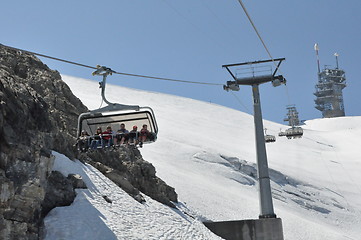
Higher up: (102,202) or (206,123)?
(206,123)

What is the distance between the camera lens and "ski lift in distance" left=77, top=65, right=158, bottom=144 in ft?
45.5

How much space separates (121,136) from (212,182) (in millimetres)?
20724

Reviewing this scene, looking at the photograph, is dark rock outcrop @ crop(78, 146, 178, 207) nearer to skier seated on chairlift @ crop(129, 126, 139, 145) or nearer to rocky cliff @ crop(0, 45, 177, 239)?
rocky cliff @ crop(0, 45, 177, 239)

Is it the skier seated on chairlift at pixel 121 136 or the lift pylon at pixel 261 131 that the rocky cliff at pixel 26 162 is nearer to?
the skier seated on chairlift at pixel 121 136

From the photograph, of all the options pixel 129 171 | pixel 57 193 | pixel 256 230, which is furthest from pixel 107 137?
pixel 256 230

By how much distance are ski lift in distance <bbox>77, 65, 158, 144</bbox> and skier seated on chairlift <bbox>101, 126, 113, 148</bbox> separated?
0.14m

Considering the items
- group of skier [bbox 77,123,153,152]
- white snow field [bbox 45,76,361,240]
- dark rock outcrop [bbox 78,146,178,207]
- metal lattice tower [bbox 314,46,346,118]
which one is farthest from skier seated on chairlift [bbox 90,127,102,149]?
metal lattice tower [bbox 314,46,346,118]

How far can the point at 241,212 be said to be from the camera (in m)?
29.5

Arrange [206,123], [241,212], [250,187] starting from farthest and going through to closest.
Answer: [206,123]
[250,187]
[241,212]

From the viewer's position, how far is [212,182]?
3594cm

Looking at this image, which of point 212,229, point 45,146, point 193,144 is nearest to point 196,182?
point 212,229

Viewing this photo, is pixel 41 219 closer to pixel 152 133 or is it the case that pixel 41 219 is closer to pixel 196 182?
pixel 152 133

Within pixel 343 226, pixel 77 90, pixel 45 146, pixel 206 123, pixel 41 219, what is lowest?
pixel 343 226

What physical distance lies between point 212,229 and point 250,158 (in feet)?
94.9
